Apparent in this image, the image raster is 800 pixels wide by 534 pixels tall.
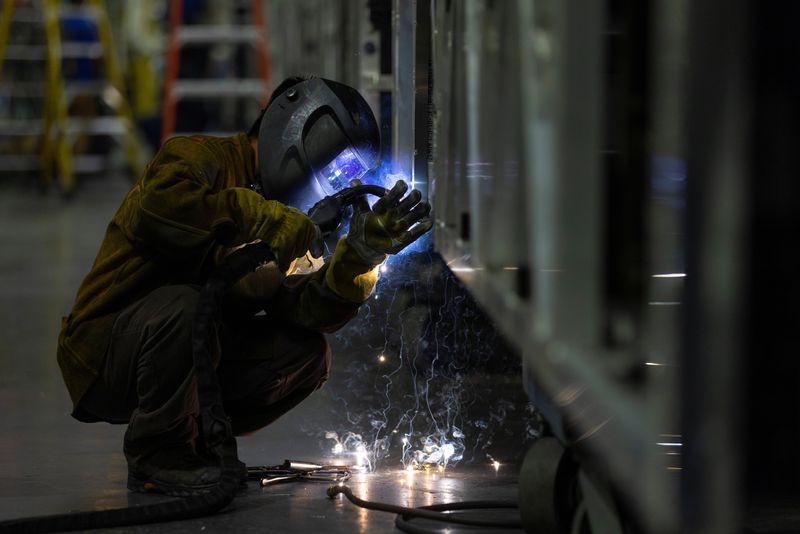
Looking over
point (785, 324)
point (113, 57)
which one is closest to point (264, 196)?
point (785, 324)

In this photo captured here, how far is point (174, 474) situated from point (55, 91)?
28.7 feet

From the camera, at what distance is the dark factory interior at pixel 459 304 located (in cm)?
129

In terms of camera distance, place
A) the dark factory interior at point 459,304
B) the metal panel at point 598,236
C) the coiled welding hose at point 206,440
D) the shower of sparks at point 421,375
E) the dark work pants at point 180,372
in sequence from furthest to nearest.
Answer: the shower of sparks at point 421,375 < the dark work pants at point 180,372 < the coiled welding hose at point 206,440 < the metal panel at point 598,236 < the dark factory interior at point 459,304

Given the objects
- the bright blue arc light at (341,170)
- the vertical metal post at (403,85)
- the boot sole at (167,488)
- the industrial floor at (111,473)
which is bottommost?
the industrial floor at (111,473)

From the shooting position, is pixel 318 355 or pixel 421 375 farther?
pixel 421 375

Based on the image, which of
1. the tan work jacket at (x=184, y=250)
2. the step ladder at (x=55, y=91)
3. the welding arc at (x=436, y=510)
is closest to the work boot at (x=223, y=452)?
the welding arc at (x=436, y=510)

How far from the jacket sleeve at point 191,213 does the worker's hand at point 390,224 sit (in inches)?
7.5

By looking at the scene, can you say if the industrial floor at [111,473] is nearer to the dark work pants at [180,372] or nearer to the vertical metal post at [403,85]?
the dark work pants at [180,372]

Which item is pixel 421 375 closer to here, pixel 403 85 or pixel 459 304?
pixel 459 304

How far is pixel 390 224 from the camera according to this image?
2.98m

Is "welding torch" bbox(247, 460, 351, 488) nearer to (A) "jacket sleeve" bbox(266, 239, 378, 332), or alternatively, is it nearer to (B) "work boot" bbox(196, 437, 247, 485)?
(B) "work boot" bbox(196, 437, 247, 485)

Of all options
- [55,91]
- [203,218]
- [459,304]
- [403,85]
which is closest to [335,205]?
[203,218]

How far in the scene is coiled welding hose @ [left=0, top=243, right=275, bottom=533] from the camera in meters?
2.77

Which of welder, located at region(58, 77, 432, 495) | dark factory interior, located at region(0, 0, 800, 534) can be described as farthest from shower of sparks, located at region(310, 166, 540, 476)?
welder, located at region(58, 77, 432, 495)
